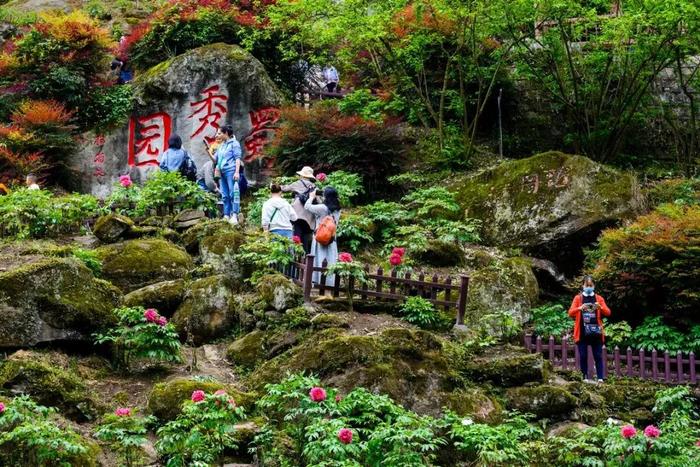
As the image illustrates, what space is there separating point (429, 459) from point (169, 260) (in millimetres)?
5347

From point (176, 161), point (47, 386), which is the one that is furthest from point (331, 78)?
point (47, 386)

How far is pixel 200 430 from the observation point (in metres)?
7.58

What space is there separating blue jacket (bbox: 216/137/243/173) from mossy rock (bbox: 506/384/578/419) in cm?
617

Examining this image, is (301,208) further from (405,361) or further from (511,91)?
(511,91)

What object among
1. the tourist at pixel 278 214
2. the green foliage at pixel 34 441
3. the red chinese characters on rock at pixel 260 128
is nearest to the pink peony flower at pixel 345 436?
the green foliage at pixel 34 441

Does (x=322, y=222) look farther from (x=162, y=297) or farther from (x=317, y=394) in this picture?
(x=317, y=394)

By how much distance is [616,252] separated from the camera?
44.9 ft

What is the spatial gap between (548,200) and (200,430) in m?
9.29

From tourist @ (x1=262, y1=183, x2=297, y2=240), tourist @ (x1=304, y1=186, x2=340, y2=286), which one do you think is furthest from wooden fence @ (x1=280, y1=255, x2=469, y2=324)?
tourist @ (x1=262, y1=183, x2=297, y2=240)

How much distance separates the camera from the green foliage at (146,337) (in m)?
9.75

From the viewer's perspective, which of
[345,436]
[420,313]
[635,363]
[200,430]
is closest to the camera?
[345,436]

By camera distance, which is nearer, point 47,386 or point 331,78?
point 47,386

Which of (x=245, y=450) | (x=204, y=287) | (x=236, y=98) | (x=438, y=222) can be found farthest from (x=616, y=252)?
(x=236, y=98)

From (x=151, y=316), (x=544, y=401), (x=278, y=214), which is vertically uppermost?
(x=278, y=214)
